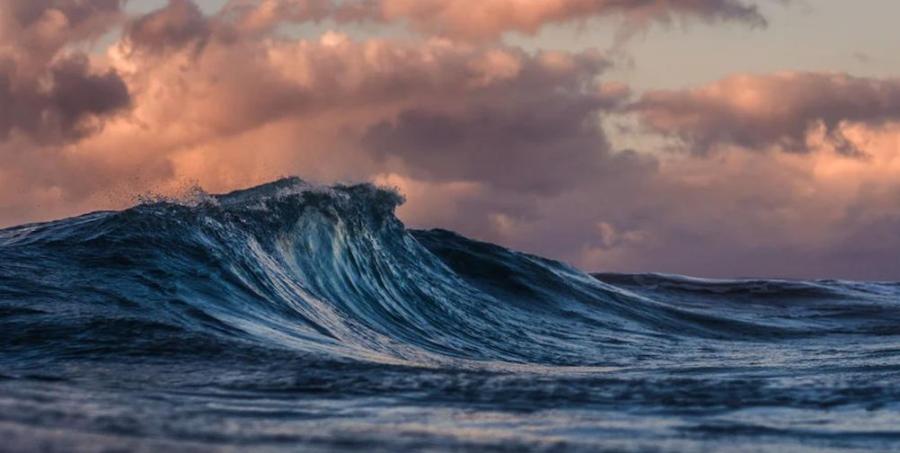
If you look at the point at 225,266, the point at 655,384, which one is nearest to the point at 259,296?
the point at 225,266

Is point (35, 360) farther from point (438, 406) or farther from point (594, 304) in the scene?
point (594, 304)

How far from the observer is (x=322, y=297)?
15.1 meters

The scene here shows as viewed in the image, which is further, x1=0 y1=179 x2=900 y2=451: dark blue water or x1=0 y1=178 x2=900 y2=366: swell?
x1=0 y1=178 x2=900 y2=366: swell

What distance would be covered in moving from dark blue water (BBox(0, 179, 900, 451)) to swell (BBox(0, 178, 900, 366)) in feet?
0.17

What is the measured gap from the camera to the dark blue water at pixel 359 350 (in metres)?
Result: 4.78

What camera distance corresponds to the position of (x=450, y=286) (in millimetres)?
20594

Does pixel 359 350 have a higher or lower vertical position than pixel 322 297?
lower

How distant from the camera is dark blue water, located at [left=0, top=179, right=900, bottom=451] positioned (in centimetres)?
478

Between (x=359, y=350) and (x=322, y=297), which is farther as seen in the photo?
(x=322, y=297)

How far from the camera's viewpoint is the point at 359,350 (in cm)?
1048

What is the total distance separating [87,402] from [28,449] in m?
1.32

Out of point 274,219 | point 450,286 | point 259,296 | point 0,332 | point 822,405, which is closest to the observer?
point 822,405

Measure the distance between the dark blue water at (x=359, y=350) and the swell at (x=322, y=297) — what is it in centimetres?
5

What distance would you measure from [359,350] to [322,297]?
15.4ft
